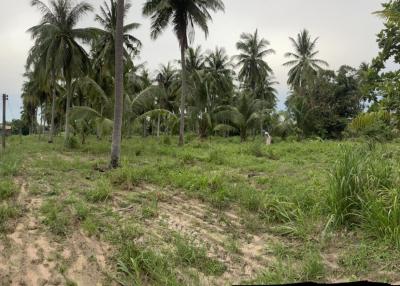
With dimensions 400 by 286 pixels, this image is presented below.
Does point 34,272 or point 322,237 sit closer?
point 34,272

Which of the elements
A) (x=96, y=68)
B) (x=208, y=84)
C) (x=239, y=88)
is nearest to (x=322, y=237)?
(x=96, y=68)

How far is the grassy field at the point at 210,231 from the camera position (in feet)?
14.0

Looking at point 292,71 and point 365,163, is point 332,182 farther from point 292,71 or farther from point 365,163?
point 292,71

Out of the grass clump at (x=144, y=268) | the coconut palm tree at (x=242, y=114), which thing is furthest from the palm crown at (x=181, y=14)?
the grass clump at (x=144, y=268)

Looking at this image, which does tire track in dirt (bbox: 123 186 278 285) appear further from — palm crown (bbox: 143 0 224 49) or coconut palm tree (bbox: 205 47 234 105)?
coconut palm tree (bbox: 205 47 234 105)

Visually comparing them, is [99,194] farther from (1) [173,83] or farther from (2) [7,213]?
(1) [173,83]

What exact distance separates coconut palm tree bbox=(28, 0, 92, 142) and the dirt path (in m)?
14.9

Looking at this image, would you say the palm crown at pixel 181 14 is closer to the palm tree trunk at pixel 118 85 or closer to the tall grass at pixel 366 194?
the palm tree trunk at pixel 118 85

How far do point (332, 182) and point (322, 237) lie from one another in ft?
3.01

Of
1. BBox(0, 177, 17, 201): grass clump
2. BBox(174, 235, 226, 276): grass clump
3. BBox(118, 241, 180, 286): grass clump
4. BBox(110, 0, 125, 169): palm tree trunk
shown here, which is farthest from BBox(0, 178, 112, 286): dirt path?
BBox(110, 0, 125, 169): palm tree trunk

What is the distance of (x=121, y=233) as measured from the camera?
5211 millimetres

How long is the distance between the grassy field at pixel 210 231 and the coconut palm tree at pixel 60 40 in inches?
507

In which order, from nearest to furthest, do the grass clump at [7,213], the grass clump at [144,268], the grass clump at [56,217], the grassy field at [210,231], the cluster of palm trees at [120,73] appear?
the grass clump at [144,268] < the grassy field at [210,231] < the grass clump at [56,217] < the grass clump at [7,213] < the cluster of palm trees at [120,73]

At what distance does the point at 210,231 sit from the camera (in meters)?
5.49
